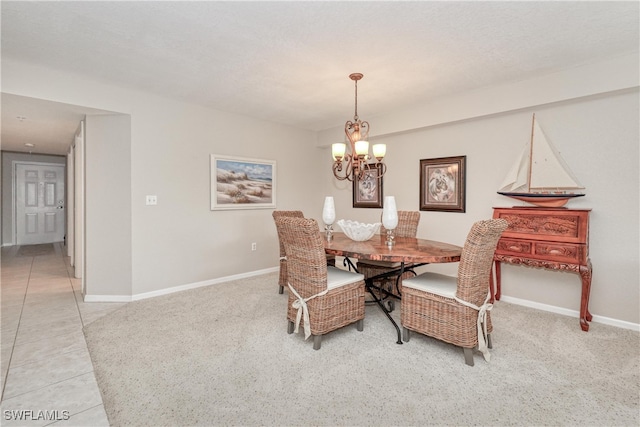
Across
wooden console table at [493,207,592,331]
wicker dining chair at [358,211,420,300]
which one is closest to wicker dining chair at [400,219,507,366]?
wicker dining chair at [358,211,420,300]

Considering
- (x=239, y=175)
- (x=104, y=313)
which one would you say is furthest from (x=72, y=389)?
(x=239, y=175)

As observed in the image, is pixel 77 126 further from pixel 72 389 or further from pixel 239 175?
pixel 72 389

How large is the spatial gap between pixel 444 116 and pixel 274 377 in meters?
3.26

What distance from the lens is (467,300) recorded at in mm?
2029

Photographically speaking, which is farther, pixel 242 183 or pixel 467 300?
pixel 242 183

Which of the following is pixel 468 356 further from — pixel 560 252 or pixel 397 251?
pixel 560 252

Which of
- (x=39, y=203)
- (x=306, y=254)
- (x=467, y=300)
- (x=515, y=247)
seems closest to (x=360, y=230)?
(x=306, y=254)

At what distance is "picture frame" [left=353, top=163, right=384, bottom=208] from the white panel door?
23.4 ft

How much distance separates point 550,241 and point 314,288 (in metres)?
2.20

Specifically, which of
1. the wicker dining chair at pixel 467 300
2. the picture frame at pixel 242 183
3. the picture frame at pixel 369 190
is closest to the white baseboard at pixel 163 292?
the picture frame at pixel 242 183

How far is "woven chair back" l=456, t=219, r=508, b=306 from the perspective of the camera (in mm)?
1939

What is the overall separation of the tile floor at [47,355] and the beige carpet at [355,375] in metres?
0.10

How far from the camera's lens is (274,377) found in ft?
6.31

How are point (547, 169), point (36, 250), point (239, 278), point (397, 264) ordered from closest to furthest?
1. point (547, 169)
2. point (397, 264)
3. point (239, 278)
4. point (36, 250)
